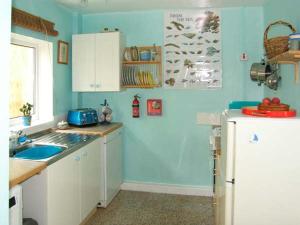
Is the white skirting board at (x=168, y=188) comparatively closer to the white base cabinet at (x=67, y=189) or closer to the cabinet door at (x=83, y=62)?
the white base cabinet at (x=67, y=189)

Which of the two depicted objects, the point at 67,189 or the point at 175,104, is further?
the point at 175,104

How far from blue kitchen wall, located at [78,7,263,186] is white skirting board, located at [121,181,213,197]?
0.18ft

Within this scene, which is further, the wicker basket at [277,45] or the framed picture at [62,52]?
the framed picture at [62,52]

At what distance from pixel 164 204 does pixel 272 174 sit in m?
2.02

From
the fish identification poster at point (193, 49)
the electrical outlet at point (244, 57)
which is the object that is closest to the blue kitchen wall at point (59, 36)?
the fish identification poster at point (193, 49)

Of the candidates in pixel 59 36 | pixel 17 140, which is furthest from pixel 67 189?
pixel 59 36

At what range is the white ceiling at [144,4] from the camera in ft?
10.5

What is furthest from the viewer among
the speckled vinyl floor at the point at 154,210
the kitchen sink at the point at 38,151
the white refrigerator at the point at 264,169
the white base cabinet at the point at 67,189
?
the speckled vinyl floor at the point at 154,210

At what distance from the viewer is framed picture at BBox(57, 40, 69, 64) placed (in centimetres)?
335

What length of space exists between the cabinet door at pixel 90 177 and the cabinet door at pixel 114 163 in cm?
19

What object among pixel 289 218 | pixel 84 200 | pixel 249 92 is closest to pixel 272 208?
pixel 289 218

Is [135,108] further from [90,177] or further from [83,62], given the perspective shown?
[90,177]

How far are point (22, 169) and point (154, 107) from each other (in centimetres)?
207

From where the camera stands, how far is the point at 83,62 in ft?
11.5
